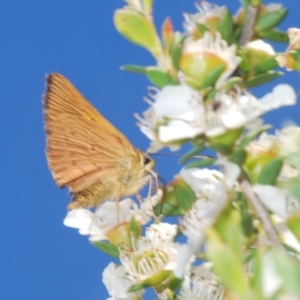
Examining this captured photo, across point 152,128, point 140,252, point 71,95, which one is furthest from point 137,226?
point 71,95

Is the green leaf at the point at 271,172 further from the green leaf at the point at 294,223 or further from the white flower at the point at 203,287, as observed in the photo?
the white flower at the point at 203,287

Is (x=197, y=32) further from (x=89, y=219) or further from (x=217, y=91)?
(x=89, y=219)

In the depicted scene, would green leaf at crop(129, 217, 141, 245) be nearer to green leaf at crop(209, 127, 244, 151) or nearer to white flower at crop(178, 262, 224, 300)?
white flower at crop(178, 262, 224, 300)

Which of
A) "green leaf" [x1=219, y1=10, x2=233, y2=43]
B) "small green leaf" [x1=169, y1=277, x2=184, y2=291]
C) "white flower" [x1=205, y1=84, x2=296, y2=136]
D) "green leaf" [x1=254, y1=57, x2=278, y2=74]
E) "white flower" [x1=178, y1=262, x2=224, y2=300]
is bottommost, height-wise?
"white flower" [x1=178, y1=262, x2=224, y2=300]

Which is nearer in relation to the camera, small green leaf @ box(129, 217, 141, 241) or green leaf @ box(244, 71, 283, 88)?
green leaf @ box(244, 71, 283, 88)

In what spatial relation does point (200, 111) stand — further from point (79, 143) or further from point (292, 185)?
point (79, 143)

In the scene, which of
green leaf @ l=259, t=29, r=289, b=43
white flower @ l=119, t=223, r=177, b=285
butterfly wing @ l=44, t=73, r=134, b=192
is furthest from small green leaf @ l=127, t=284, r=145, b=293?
butterfly wing @ l=44, t=73, r=134, b=192
